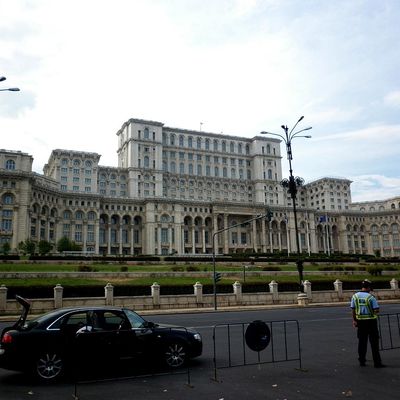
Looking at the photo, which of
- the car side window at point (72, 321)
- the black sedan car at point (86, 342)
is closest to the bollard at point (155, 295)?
the black sedan car at point (86, 342)

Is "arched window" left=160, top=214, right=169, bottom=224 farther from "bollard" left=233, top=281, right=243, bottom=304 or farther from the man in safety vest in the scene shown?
the man in safety vest

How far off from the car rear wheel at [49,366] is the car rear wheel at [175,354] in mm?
2598

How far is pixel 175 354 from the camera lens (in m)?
10.9

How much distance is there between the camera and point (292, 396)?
829cm

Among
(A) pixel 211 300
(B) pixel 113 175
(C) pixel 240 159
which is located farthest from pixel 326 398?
(C) pixel 240 159

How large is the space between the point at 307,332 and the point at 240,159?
416 feet

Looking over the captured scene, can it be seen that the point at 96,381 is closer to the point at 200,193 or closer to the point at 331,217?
the point at 200,193

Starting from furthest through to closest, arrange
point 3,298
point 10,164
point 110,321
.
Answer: point 10,164, point 3,298, point 110,321

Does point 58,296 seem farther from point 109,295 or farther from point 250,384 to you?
point 250,384

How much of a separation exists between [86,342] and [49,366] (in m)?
1.11

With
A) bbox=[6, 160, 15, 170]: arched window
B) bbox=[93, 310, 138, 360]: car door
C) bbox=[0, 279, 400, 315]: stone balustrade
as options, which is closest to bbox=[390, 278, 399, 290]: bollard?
bbox=[0, 279, 400, 315]: stone balustrade

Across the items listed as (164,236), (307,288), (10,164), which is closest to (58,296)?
(307,288)

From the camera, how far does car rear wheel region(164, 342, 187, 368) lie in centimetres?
1077

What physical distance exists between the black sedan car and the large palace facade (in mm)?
88006
